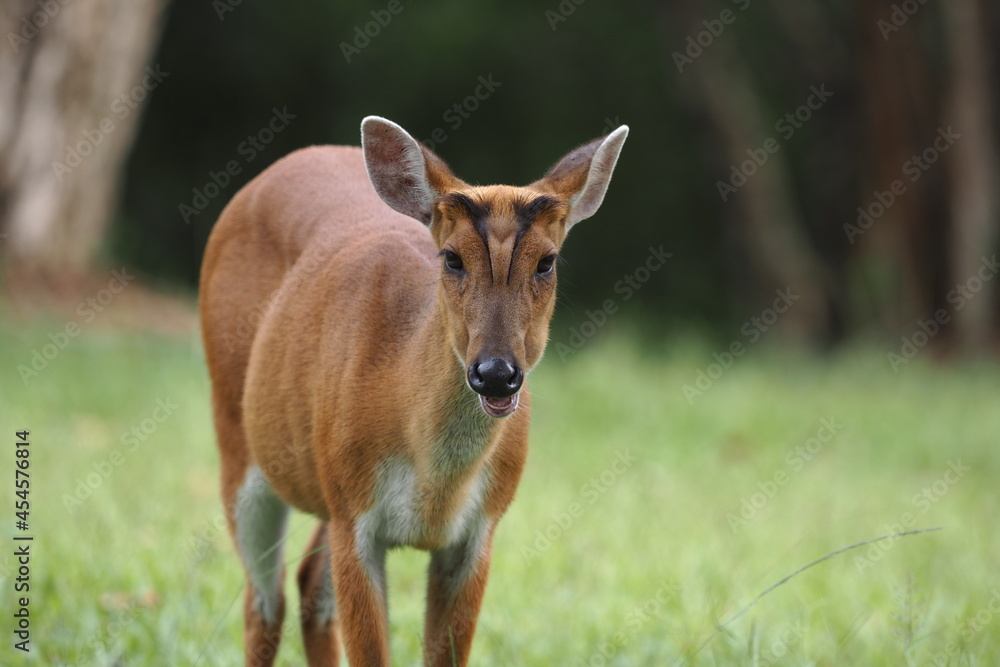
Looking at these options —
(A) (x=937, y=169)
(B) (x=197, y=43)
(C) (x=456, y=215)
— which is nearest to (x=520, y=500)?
(C) (x=456, y=215)

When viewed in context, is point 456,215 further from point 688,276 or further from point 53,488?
point 688,276

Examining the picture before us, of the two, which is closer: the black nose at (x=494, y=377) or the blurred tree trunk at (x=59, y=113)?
the black nose at (x=494, y=377)

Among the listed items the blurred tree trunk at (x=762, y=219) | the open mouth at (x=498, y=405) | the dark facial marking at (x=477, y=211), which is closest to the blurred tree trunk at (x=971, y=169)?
the blurred tree trunk at (x=762, y=219)

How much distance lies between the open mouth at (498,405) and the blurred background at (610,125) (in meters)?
8.59

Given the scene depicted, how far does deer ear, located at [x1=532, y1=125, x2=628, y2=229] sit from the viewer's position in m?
4.42

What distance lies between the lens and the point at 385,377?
4.30m

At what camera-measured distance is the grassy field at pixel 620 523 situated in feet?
17.5

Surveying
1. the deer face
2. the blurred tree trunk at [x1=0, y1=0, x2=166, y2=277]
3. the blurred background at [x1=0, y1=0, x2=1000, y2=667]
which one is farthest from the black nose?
the blurred tree trunk at [x1=0, y1=0, x2=166, y2=277]

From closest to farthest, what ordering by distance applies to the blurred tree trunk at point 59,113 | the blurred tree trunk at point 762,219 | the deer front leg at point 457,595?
1. the deer front leg at point 457,595
2. the blurred tree trunk at point 59,113
3. the blurred tree trunk at point 762,219

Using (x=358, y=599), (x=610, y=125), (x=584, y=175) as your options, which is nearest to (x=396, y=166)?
(x=584, y=175)

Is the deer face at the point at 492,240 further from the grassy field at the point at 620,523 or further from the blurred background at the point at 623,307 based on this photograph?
the grassy field at the point at 620,523

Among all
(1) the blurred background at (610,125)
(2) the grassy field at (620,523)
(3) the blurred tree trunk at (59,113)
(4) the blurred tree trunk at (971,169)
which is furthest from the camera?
(4) the blurred tree trunk at (971,169)

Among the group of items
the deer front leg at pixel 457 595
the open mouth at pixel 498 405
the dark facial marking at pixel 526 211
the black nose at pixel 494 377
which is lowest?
the deer front leg at pixel 457 595

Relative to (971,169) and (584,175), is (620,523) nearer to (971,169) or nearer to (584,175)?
(584,175)
